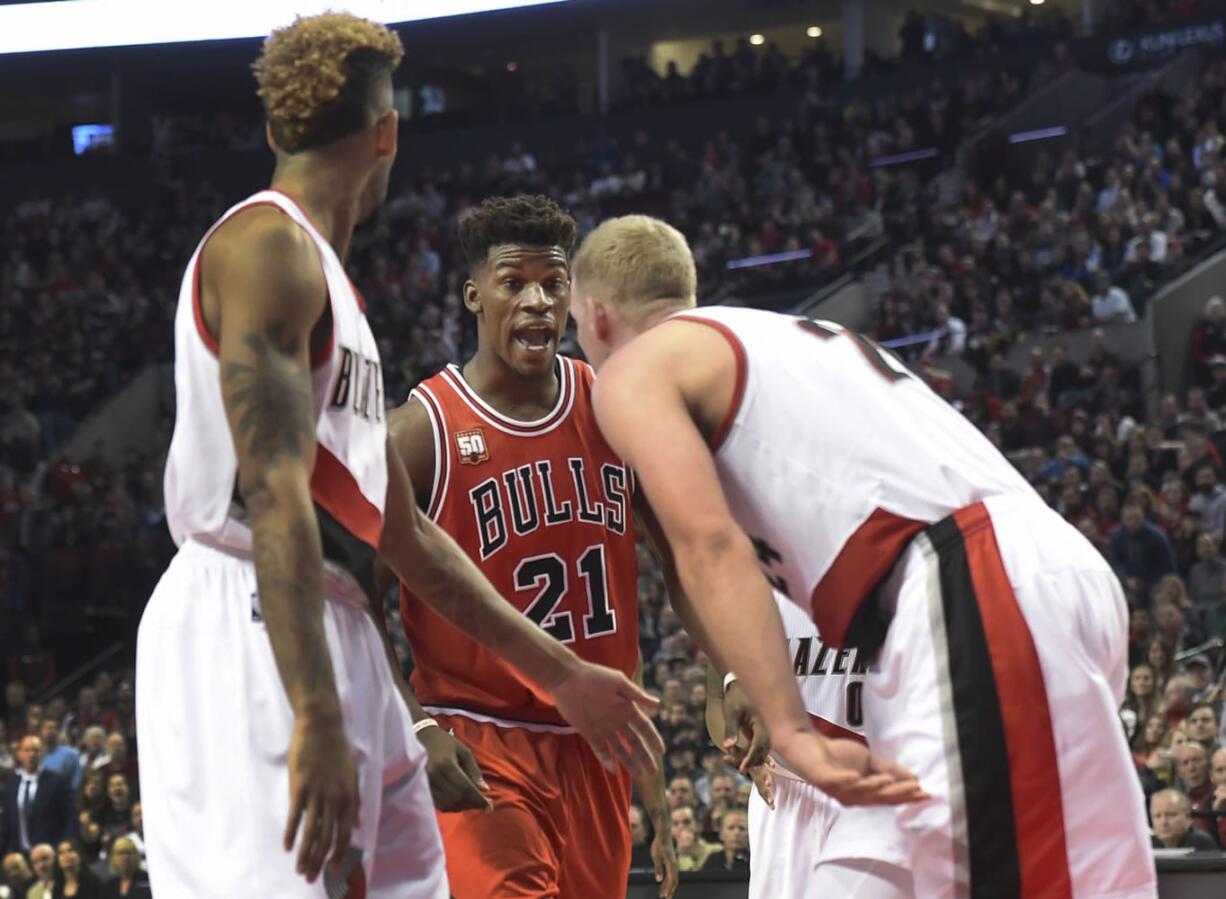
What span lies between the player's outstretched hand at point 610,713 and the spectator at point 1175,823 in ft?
A: 16.7

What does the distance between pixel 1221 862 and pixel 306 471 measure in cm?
500

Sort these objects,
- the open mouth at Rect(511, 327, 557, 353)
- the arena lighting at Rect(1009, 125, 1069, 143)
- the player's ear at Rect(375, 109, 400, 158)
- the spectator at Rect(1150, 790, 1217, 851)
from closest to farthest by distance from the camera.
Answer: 1. the player's ear at Rect(375, 109, 400, 158)
2. the open mouth at Rect(511, 327, 557, 353)
3. the spectator at Rect(1150, 790, 1217, 851)
4. the arena lighting at Rect(1009, 125, 1069, 143)

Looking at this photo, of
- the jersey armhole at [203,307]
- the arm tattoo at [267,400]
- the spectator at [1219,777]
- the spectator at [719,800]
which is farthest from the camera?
the spectator at [719,800]

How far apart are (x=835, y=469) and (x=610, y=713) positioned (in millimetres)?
855

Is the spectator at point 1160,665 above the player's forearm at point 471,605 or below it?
below

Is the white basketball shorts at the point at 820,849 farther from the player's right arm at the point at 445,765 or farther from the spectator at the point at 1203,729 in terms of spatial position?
the spectator at the point at 1203,729

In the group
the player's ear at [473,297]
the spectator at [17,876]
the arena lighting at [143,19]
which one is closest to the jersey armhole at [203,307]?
the player's ear at [473,297]

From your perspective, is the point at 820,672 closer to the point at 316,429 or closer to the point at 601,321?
the point at 601,321

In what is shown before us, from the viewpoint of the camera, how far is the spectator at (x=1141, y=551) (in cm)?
1280

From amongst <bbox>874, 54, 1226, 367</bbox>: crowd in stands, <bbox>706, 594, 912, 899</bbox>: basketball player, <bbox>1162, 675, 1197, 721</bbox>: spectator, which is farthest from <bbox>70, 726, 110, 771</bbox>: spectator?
<bbox>706, 594, 912, 899</bbox>: basketball player

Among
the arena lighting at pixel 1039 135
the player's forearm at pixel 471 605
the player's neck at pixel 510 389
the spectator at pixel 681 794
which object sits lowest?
the spectator at pixel 681 794

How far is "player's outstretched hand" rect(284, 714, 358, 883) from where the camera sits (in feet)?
9.36

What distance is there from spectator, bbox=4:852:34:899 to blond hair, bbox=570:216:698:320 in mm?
10492

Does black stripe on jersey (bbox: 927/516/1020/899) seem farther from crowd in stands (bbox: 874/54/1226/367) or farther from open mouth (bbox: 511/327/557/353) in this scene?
crowd in stands (bbox: 874/54/1226/367)
